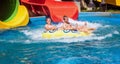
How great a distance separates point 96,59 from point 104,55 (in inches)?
21.2

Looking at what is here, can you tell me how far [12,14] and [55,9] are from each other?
2.00 m

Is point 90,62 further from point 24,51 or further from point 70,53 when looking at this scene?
point 24,51

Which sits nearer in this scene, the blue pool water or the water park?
the blue pool water

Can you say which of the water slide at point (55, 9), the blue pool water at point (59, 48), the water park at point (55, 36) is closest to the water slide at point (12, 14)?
the water park at point (55, 36)

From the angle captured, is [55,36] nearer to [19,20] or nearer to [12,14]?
[19,20]

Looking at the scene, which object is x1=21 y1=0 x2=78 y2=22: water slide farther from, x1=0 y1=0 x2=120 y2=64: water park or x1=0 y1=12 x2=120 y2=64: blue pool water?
x1=0 y1=12 x2=120 y2=64: blue pool water

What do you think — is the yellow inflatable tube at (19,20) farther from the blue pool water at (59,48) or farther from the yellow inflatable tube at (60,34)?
the yellow inflatable tube at (60,34)

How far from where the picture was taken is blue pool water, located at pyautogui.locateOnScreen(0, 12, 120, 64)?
7.47 metres

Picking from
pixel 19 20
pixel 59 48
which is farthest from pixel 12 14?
pixel 59 48

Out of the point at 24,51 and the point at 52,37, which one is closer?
the point at 24,51

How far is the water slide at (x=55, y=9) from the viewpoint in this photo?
14094 millimetres

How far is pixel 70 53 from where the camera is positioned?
8.21 metres

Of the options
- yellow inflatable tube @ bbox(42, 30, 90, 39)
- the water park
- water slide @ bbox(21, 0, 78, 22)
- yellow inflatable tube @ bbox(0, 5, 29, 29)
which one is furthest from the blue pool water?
water slide @ bbox(21, 0, 78, 22)

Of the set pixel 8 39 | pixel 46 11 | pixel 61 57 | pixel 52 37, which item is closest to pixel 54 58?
pixel 61 57
